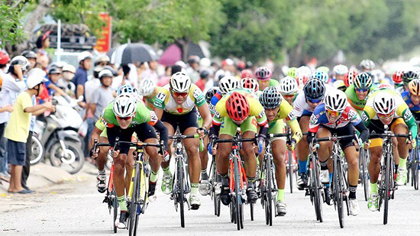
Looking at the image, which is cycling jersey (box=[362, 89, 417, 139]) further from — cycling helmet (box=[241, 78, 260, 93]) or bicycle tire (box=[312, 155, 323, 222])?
cycling helmet (box=[241, 78, 260, 93])

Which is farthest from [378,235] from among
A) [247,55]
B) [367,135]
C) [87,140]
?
[247,55]

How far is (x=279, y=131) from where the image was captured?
15609mm

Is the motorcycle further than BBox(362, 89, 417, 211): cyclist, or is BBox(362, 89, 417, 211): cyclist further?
the motorcycle

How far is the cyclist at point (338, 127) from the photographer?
14164mm

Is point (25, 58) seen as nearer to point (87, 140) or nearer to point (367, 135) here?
point (87, 140)

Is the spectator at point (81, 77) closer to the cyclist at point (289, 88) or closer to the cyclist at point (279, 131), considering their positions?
the cyclist at point (289, 88)

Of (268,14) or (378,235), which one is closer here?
(378,235)

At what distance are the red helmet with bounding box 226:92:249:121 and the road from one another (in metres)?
1.34

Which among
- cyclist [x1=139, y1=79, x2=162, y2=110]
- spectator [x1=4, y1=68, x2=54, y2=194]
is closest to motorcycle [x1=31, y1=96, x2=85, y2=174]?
spectator [x1=4, y1=68, x2=54, y2=194]

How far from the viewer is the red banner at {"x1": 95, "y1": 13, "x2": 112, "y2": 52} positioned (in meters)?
30.5

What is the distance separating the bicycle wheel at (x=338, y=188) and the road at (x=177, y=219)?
0.54 feet

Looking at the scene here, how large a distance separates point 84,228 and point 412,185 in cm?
727

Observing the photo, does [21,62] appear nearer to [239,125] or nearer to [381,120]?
[239,125]

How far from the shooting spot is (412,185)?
19531 mm
